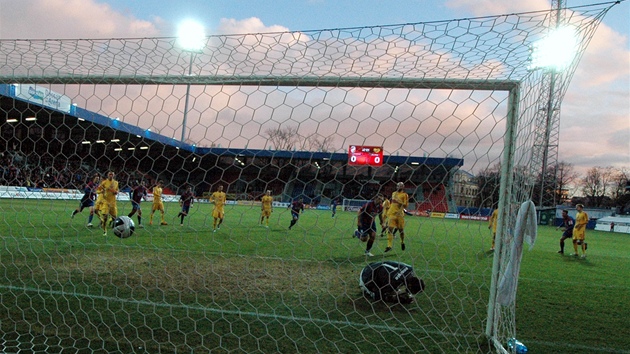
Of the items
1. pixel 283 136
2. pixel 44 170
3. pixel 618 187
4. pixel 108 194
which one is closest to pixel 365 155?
pixel 283 136

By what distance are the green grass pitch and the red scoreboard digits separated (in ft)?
5.47

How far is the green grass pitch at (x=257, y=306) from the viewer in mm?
3979

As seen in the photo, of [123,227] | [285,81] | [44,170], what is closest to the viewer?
[285,81]

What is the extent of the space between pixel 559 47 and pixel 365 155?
1831 millimetres

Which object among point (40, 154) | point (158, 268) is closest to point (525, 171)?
point (158, 268)

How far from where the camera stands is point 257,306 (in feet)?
16.5

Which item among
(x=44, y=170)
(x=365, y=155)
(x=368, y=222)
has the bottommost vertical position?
(x=368, y=222)

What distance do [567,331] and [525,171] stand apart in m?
2.08

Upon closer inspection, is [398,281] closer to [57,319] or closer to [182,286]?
[182,286]

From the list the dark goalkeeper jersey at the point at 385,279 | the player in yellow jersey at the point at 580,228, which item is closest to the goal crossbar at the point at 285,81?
the dark goalkeeper jersey at the point at 385,279

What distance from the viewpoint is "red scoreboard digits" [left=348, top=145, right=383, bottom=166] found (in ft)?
12.9

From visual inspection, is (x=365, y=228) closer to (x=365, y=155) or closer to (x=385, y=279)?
(x=385, y=279)

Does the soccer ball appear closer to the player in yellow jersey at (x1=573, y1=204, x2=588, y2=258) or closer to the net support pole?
the net support pole

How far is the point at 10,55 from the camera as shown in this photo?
438 cm
